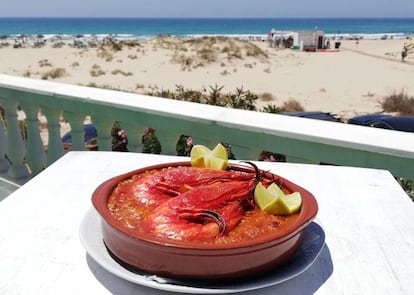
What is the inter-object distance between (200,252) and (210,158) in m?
0.38

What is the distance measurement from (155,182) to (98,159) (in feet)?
2.31

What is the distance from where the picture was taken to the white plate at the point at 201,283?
883 millimetres

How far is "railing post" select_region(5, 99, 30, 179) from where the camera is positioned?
10.6 ft

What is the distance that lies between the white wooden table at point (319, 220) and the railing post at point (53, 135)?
142cm

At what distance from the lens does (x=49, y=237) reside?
114 cm

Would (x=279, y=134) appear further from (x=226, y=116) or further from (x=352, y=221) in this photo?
(x=352, y=221)

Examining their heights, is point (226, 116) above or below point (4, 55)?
above

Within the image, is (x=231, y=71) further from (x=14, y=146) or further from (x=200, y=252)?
(x=200, y=252)

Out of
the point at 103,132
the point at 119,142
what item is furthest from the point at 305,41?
the point at 103,132

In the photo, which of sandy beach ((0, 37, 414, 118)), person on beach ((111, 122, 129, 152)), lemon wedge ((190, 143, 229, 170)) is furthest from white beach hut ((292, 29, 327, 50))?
lemon wedge ((190, 143, 229, 170))

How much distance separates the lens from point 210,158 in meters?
1.18

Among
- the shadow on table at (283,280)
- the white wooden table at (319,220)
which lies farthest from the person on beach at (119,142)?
the shadow on table at (283,280)

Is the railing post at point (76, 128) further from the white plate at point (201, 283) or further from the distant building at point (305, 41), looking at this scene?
the distant building at point (305, 41)

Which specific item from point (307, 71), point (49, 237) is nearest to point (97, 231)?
point (49, 237)
